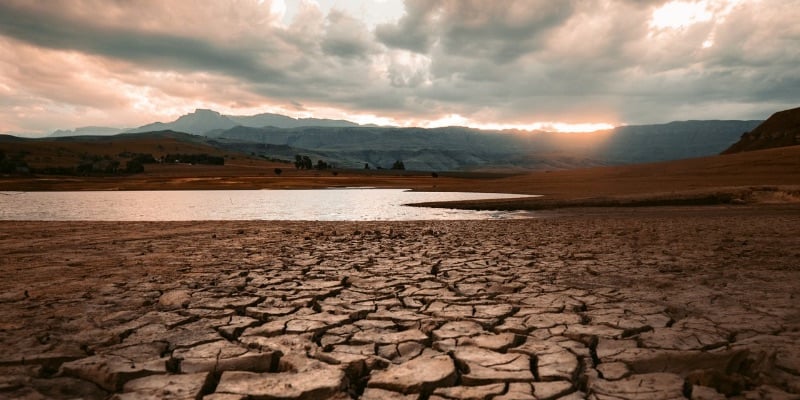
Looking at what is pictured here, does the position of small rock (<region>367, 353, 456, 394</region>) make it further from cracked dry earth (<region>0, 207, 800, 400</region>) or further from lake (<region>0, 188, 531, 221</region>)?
lake (<region>0, 188, 531, 221</region>)

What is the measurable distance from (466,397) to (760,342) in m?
2.64

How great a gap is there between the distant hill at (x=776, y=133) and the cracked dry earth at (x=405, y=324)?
280ft

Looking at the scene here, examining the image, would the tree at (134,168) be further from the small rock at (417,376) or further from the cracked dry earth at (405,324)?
the small rock at (417,376)

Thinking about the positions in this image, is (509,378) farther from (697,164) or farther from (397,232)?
(697,164)

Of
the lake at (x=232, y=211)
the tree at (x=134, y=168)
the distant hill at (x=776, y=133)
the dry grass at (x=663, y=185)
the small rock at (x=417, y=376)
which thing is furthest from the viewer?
the tree at (x=134, y=168)

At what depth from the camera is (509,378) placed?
10.3 ft

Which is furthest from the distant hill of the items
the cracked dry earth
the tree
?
the tree

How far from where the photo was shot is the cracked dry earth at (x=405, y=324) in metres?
3.10

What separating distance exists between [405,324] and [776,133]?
320ft

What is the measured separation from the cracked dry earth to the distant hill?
85.2 meters

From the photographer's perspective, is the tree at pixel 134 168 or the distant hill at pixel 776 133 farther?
the tree at pixel 134 168

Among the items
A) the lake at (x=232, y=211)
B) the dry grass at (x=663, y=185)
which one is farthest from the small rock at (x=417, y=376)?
the dry grass at (x=663, y=185)

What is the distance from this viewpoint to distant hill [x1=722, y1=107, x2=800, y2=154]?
73.8 metres

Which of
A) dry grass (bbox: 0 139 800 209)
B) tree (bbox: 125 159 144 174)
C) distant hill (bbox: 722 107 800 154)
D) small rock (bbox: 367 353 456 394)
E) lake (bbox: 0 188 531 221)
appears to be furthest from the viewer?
tree (bbox: 125 159 144 174)
